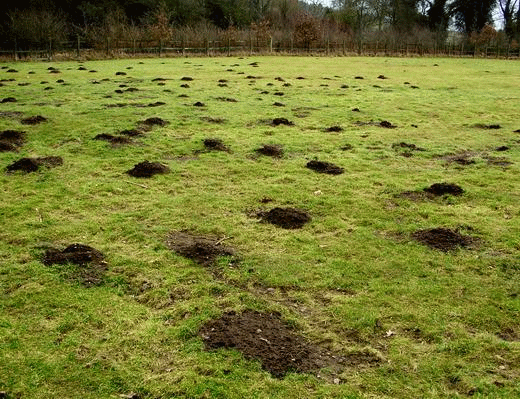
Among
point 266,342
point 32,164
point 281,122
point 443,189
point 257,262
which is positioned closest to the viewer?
point 266,342

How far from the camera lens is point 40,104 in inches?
708

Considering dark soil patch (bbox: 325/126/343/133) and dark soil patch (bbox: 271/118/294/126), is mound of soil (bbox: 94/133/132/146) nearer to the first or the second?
dark soil patch (bbox: 271/118/294/126)

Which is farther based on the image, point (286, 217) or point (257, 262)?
point (286, 217)

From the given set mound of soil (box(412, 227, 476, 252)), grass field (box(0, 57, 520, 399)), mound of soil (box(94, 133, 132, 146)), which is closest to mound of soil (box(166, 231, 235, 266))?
grass field (box(0, 57, 520, 399))

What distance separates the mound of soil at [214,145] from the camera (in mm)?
12853

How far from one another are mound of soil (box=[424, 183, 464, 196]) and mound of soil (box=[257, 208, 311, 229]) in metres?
2.77

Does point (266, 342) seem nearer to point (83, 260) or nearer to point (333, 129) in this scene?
point (83, 260)

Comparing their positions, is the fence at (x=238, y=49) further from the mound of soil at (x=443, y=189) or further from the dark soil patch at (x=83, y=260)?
the dark soil patch at (x=83, y=260)

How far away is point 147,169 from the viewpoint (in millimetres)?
10781

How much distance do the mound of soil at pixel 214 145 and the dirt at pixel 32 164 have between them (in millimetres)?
3492

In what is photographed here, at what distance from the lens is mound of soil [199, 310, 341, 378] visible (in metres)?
4.87

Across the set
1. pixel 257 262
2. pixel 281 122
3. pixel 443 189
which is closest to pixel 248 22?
pixel 281 122

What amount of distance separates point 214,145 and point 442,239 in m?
6.89

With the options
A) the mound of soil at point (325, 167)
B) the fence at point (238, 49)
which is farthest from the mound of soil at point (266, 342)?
the fence at point (238, 49)
